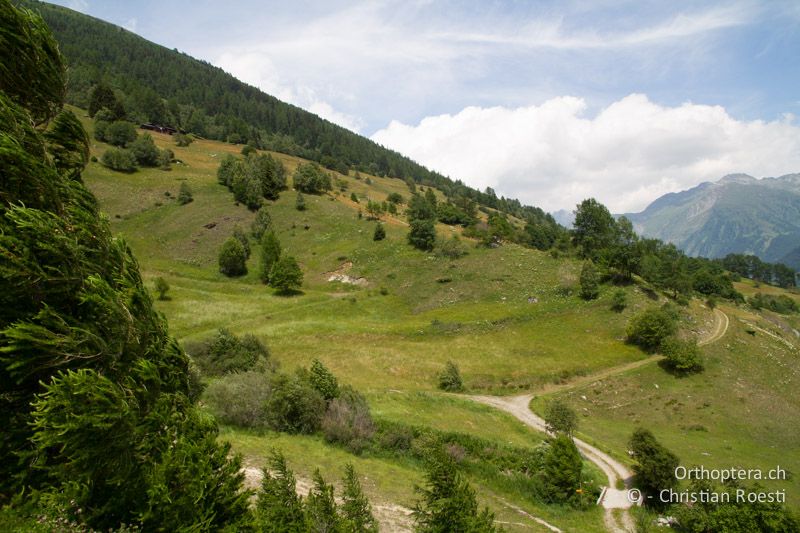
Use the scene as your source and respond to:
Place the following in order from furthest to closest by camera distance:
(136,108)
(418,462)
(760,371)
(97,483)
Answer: (136,108), (760,371), (418,462), (97,483)

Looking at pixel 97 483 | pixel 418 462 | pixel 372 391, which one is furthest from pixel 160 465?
pixel 372 391

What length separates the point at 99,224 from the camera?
8438 millimetres

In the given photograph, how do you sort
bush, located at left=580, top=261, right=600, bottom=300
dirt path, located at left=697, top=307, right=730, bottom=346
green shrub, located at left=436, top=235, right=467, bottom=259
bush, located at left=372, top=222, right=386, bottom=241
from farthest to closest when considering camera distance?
bush, located at left=372, top=222, right=386, bottom=241 → green shrub, located at left=436, top=235, right=467, bottom=259 → bush, located at left=580, top=261, right=600, bottom=300 → dirt path, located at left=697, top=307, right=730, bottom=346

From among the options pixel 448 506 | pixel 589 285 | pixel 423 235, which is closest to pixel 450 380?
pixel 448 506

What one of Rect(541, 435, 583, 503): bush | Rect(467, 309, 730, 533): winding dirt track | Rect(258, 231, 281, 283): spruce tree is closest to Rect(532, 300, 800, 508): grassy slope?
Rect(467, 309, 730, 533): winding dirt track

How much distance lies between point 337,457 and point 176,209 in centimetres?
9357

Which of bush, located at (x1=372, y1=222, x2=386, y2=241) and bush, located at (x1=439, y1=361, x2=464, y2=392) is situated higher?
bush, located at (x1=372, y1=222, x2=386, y2=241)

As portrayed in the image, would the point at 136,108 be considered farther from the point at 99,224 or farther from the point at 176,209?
the point at 99,224

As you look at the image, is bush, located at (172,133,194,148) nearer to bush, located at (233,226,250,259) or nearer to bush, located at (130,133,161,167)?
bush, located at (130,133,161,167)

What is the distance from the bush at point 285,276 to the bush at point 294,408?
145 feet

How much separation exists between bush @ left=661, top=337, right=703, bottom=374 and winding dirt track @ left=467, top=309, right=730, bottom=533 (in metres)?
2.33

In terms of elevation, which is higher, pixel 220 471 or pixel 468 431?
pixel 220 471

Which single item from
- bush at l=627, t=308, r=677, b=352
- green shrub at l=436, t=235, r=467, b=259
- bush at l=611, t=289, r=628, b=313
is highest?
green shrub at l=436, t=235, r=467, b=259

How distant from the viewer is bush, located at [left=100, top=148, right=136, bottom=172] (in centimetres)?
10306
